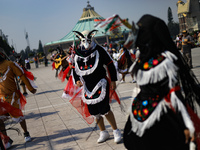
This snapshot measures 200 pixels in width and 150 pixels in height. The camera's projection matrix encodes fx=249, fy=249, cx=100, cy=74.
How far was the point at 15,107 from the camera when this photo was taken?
5.19m

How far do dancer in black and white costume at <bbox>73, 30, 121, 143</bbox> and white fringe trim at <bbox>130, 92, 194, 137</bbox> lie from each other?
5.15 feet

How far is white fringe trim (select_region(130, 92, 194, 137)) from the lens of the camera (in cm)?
238

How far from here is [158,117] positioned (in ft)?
8.45

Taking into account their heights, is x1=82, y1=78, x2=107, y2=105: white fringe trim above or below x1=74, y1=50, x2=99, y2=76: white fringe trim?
below

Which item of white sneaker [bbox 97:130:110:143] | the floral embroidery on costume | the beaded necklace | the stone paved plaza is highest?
the beaded necklace

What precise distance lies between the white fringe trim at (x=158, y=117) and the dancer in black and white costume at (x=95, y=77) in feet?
5.15

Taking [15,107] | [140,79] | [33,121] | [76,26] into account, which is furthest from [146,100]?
[76,26]

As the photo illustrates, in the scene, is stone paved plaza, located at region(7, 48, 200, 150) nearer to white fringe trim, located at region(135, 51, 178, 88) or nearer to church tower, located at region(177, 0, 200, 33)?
white fringe trim, located at region(135, 51, 178, 88)

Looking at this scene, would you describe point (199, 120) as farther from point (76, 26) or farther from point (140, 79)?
point (76, 26)

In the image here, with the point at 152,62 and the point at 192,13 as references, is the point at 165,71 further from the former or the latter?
the point at 192,13

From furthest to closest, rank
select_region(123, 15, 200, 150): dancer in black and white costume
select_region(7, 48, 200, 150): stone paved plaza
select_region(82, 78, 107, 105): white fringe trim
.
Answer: select_region(7, 48, 200, 150): stone paved plaza
select_region(82, 78, 107, 105): white fringe trim
select_region(123, 15, 200, 150): dancer in black and white costume

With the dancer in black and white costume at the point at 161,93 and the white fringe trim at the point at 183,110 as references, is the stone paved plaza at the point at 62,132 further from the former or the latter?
the white fringe trim at the point at 183,110

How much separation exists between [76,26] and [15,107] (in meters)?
107

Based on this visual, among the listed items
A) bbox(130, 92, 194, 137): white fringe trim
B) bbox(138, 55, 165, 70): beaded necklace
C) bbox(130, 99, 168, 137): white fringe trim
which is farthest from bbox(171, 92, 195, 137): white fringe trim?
bbox(138, 55, 165, 70): beaded necklace
